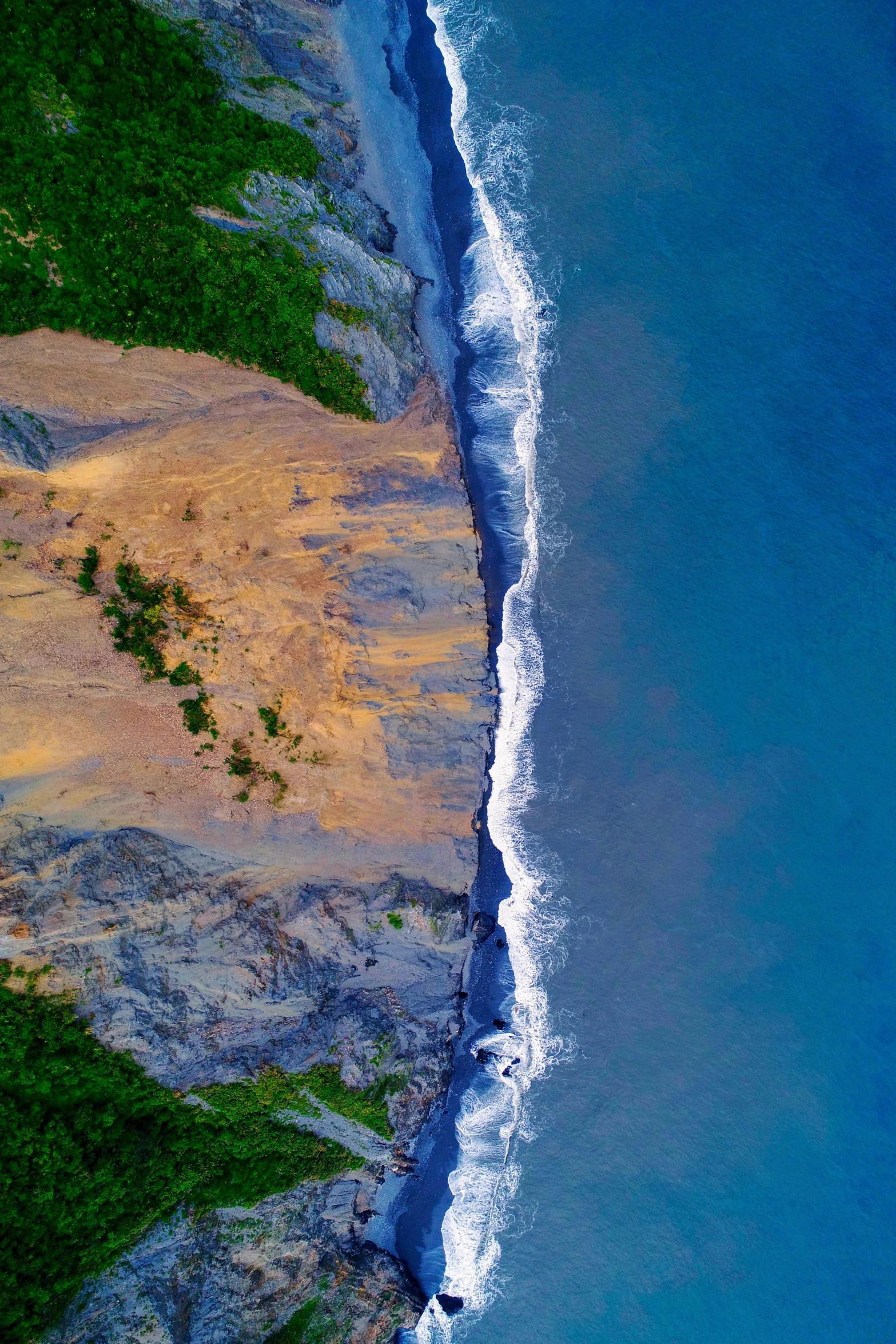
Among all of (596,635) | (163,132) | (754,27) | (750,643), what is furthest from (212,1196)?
(754,27)

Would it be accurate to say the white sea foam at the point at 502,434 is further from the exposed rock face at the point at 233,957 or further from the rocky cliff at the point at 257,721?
the exposed rock face at the point at 233,957

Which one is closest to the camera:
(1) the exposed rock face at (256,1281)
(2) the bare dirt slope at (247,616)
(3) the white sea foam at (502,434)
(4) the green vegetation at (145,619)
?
(2) the bare dirt slope at (247,616)

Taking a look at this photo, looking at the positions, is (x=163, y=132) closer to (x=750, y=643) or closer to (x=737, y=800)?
(x=750, y=643)

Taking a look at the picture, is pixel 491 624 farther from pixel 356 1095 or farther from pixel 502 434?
pixel 356 1095

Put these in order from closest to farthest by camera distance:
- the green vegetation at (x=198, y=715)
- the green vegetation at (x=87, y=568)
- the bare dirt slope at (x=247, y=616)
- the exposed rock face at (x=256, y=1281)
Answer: the bare dirt slope at (x=247, y=616) → the green vegetation at (x=87, y=568) → the exposed rock face at (x=256, y=1281) → the green vegetation at (x=198, y=715)

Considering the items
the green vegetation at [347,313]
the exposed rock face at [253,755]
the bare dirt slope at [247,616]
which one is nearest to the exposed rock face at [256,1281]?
the exposed rock face at [253,755]

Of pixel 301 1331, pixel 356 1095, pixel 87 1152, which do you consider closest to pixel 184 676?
pixel 87 1152

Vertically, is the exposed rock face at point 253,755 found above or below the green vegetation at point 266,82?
below
